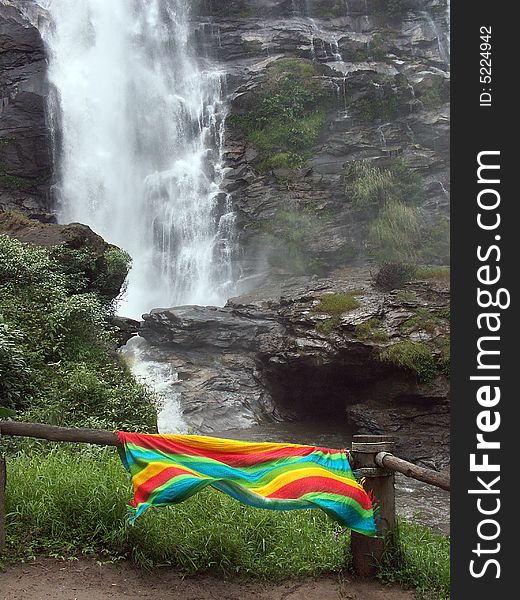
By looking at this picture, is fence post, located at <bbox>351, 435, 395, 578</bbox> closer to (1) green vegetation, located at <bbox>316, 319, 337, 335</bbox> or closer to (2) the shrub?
(1) green vegetation, located at <bbox>316, 319, 337, 335</bbox>

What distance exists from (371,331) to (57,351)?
571cm

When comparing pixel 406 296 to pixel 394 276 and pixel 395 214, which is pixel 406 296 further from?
pixel 395 214

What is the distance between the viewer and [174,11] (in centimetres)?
2436

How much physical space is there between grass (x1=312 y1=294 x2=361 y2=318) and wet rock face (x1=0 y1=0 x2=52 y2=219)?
32.8 feet

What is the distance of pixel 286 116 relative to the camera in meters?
21.5

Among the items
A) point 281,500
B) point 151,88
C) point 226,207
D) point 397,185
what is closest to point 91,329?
point 281,500

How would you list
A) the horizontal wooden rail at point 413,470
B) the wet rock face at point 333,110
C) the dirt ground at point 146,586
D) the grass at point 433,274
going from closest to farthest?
the horizontal wooden rail at point 413,470, the dirt ground at point 146,586, the grass at point 433,274, the wet rock face at point 333,110

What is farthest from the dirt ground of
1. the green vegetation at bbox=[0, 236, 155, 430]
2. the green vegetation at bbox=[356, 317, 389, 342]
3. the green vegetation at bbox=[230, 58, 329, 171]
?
the green vegetation at bbox=[230, 58, 329, 171]

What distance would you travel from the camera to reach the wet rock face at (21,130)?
19031 millimetres

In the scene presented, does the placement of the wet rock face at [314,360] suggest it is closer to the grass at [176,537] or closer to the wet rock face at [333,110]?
the wet rock face at [333,110]

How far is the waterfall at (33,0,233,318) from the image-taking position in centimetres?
1864

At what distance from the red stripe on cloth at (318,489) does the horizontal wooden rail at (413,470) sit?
0.21 metres

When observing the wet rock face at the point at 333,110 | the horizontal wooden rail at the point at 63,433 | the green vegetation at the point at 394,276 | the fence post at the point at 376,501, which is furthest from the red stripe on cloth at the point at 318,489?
the wet rock face at the point at 333,110

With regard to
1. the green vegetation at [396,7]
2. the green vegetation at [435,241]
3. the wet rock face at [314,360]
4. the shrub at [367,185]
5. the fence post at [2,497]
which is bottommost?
Answer: the wet rock face at [314,360]
